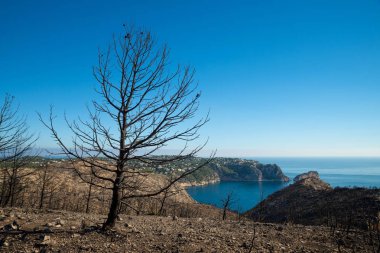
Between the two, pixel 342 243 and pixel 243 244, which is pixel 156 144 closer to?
pixel 243 244

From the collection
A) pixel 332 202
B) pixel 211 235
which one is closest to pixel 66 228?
pixel 211 235

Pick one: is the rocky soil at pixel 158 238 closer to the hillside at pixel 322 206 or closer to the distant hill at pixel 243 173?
the hillside at pixel 322 206

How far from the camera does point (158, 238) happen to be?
7.40 meters

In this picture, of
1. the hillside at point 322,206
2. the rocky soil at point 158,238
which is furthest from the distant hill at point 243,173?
the rocky soil at point 158,238

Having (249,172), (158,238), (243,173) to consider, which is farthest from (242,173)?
(158,238)

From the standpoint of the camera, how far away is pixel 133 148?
7285 millimetres

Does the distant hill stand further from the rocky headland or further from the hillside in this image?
the hillside

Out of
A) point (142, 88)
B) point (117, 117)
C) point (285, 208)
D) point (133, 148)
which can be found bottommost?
point (285, 208)

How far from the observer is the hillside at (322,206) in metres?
18.5

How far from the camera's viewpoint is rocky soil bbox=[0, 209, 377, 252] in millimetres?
6352

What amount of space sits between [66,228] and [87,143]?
2540 millimetres

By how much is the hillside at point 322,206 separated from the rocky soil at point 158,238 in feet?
22.0

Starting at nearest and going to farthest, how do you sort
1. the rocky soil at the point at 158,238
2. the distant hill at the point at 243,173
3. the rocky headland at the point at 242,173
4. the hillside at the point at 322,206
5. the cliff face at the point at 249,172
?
1. the rocky soil at the point at 158,238
2. the hillside at the point at 322,206
3. the rocky headland at the point at 242,173
4. the distant hill at the point at 243,173
5. the cliff face at the point at 249,172

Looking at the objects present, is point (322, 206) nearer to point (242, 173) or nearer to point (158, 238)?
point (158, 238)
